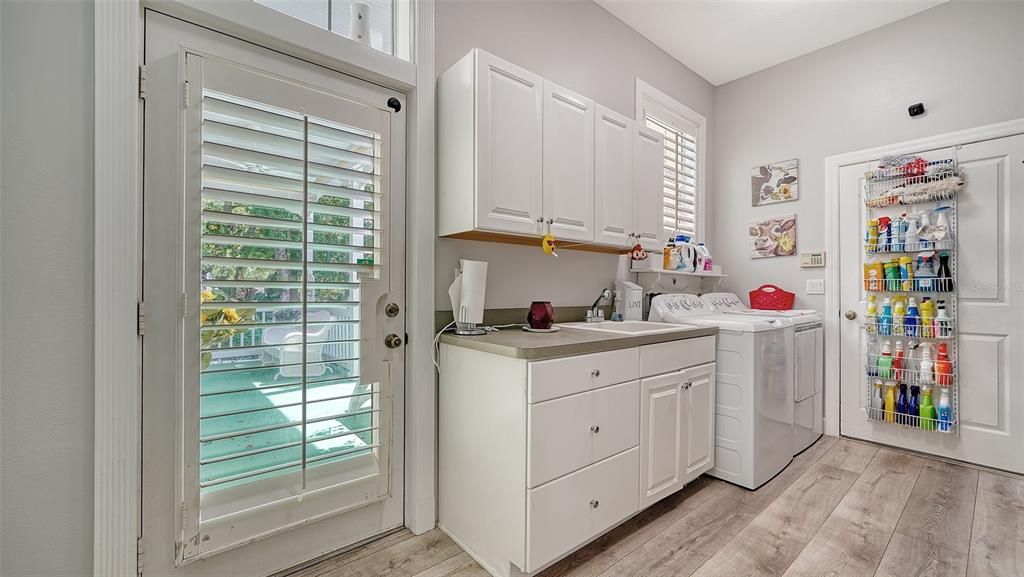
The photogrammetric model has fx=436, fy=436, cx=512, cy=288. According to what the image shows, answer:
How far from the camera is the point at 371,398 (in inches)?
72.2

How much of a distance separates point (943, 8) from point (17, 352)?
4899 millimetres

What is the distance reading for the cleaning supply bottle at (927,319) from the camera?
9.06ft

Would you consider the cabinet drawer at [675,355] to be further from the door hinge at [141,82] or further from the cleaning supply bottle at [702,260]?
the door hinge at [141,82]

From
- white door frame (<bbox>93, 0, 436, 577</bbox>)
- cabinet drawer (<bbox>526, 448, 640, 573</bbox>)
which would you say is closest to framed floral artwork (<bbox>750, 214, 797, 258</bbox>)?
cabinet drawer (<bbox>526, 448, 640, 573</bbox>)

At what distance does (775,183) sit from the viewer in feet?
11.7

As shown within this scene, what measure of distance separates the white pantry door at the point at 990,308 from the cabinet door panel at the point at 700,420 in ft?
5.54

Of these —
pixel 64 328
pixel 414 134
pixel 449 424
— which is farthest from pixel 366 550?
pixel 414 134

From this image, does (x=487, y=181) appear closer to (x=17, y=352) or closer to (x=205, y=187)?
(x=205, y=187)

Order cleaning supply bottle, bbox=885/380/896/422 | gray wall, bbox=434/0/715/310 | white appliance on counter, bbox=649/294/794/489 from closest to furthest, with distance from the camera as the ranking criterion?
gray wall, bbox=434/0/715/310 → white appliance on counter, bbox=649/294/794/489 → cleaning supply bottle, bbox=885/380/896/422

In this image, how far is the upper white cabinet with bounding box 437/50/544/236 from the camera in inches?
70.6

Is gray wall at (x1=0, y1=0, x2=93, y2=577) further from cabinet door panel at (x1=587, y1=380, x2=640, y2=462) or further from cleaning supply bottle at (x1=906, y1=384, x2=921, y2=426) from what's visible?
cleaning supply bottle at (x1=906, y1=384, x2=921, y2=426)

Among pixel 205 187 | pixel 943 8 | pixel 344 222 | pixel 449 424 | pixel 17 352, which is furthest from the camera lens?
pixel 943 8

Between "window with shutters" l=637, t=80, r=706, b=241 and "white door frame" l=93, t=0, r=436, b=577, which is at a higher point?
"window with shutters" l=637, t=80, r=706, b=241

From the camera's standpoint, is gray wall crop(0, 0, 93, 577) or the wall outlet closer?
gray wall crop(0, 0, 93, 577)
